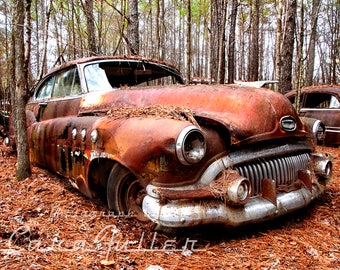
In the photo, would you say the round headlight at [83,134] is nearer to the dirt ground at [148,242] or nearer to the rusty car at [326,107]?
the dirt ground at [148,242]

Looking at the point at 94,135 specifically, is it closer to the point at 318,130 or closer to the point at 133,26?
the point at 318,130

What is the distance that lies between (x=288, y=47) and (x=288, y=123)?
6782 mm

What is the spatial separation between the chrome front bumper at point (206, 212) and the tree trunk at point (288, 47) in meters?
→ 7.31

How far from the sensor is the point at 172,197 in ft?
8.11

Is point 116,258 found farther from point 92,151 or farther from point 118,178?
point 92,151

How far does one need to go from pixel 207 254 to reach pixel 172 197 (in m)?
0.47

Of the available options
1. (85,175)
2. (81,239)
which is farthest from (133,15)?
(81,239)

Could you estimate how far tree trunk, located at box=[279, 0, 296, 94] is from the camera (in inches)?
353

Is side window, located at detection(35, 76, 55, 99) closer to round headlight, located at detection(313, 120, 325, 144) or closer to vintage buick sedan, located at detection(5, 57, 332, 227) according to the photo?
vintage buick sedan, located at detection(5, 57, 332, 227)

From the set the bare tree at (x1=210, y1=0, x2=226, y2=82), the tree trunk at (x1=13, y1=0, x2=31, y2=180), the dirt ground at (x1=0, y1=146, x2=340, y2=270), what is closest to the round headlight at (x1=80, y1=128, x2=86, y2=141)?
the dirt ground at (x1=0, y1=146, x2=340, y2=270)

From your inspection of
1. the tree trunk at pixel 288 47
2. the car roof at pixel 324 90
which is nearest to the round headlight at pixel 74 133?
the car roof at pixel 324 90

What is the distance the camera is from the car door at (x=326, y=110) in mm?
7945

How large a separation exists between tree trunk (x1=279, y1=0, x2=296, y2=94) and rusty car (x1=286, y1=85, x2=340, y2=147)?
2.15ft

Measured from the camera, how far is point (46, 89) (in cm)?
547
